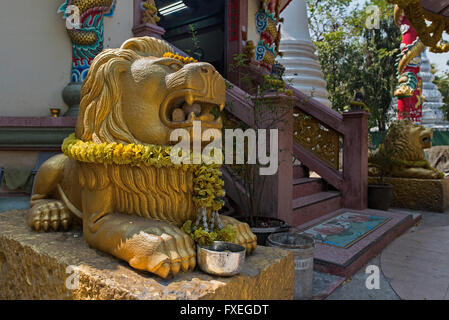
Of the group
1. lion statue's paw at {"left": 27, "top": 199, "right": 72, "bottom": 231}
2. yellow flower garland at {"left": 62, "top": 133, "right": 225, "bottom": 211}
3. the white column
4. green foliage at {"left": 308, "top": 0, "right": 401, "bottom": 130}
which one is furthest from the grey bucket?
green foliage at {"left": 308, "top": 0, "right": 401, "bottom": 130}

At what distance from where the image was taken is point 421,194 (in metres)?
6.26

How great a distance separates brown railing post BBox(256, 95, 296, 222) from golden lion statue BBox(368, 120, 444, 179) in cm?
372

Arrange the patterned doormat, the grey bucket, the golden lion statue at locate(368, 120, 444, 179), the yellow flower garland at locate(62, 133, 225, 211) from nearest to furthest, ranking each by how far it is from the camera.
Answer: the yellow flower garland at locate(62, 133, 225, 211) → the grey bucket → the patterned doormat → the golden lion statue at locate(368, 120, 444, 179)

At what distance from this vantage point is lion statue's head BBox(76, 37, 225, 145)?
167cm

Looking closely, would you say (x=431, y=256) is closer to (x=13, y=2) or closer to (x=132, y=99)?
(x=132, y=99)

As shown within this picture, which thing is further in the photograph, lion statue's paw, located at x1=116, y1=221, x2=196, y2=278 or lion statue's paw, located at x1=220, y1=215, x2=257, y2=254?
lion statue's paw, located at x1=220, y1=215, x2=257, y2=254

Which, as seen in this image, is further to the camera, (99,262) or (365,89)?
(365,89)

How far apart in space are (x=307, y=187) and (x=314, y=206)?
2.38ft

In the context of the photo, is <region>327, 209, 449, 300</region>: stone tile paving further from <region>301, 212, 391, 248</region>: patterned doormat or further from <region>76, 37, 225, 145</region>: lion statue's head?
<region>76, 37, 225, 145</region>: lion statue's head

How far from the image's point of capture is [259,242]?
292 cm

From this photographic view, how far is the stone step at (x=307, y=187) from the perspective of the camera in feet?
16.5

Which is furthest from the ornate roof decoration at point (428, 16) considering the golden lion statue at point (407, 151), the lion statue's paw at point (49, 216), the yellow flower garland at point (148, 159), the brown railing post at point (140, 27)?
the lion statue's paw at point (49, 216)

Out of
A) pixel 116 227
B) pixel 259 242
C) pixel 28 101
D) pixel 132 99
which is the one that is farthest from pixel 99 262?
pixel 28 101

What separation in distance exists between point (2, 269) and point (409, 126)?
6.77 metres
